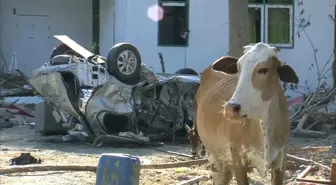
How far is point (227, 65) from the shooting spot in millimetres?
7332

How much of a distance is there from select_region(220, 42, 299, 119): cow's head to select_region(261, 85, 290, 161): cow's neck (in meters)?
0.07

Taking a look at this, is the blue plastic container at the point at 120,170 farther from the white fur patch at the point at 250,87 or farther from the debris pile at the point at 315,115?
the debris pile at the point at 315,115

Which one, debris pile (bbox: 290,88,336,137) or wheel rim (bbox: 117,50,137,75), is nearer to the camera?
wheel rim (bbox: 117,50,137,75)

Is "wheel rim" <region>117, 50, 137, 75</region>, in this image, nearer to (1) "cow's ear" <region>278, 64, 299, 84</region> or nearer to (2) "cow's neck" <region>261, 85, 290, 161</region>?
(2) "cow's neck" <region>261, 85, 290, 161</region>

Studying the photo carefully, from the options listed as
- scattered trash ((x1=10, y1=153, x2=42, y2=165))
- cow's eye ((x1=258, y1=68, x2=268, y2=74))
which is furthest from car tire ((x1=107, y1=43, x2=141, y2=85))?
cow's eye ((x1=258, y1=68, x2=268, y2=74))

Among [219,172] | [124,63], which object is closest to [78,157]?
[124,63]

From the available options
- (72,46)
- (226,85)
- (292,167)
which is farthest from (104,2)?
(226,85)

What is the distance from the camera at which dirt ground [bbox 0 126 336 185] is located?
344 inches

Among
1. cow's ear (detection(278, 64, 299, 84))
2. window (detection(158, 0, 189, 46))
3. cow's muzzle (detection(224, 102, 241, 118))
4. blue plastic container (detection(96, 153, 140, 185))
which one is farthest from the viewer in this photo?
A: window (detection(158, 0, 189, 46))

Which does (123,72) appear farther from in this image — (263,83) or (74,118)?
(263,83)

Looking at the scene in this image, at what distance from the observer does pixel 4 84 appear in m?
20.9

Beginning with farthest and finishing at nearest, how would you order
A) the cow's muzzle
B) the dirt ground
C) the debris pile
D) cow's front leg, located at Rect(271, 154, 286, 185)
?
1. the debris pile
2. the dirt ground
3. cow's front leg, located at Rect(271, 154, 286, 185)
4. the cow's muzzle

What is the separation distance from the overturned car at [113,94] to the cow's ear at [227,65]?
5019 millimetres

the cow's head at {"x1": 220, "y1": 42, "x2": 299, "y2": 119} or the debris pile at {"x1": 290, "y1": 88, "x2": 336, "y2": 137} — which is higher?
the cow's head at {"x1": 220, "y1": 42, "x2": 299, "y2": 119}
